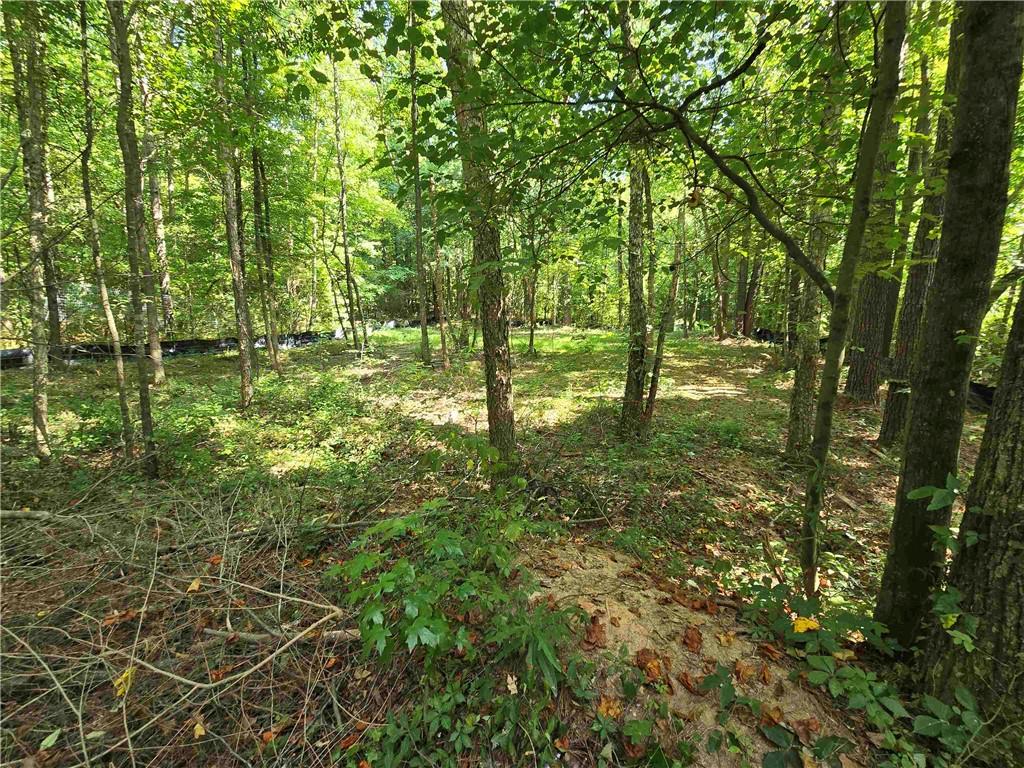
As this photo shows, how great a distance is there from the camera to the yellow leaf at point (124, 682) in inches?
88.2

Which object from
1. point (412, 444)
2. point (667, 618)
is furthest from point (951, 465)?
point (412, 444)

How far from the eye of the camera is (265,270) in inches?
441

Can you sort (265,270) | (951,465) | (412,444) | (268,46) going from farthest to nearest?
(265,270), (412,444), (268,46), (951,465)

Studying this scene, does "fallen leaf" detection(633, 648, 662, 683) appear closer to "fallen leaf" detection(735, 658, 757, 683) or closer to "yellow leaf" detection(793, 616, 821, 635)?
"fallen leaf" detection(735, 658, 757, 683)

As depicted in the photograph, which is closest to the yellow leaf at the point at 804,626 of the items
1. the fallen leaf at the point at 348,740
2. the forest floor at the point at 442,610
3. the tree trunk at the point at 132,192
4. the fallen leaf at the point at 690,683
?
the forest floor at the point at 442,610

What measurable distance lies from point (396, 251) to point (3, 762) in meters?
31.4

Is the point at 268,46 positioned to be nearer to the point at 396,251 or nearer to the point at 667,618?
the point at 667,618

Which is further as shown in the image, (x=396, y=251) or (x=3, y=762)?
(x=396, y=251)

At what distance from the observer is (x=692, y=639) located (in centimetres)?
237

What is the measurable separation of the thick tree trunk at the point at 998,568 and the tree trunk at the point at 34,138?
839cm

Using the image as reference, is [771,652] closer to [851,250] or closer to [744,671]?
[744,671]

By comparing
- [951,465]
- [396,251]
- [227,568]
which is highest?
[396,251]

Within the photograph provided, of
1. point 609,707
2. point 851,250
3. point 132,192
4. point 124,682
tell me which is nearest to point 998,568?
point 851,250

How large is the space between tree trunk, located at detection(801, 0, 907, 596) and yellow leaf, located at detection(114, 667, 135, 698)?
4117mm
